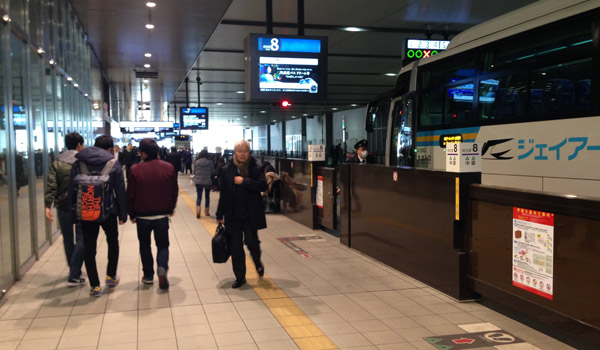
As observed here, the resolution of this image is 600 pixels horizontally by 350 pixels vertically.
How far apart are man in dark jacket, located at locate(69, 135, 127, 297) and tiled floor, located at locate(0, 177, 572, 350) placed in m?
0.30

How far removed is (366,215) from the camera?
7484mm

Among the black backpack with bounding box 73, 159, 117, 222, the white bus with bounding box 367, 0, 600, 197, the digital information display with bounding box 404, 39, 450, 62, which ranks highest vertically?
the digital information display with bounding box 404, 39, 450, 62

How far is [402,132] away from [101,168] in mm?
7014

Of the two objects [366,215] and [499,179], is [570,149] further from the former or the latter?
[366,215]

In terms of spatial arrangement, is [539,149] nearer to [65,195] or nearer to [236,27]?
[65,195]

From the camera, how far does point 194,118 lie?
23.8 m

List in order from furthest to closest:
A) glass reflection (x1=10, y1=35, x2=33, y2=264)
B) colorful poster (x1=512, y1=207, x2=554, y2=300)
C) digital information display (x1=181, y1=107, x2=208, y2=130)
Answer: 1. digital information display (x1=181, y1=107, x2=208, y2=130)
2. glass reflection (x1=10, y1=35, x2=33, y2=264)
3. colorful poster (x1=512, y1=207, x2=554, y2=300)

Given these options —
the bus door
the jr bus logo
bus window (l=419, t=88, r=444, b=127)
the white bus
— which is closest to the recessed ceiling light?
the bus door

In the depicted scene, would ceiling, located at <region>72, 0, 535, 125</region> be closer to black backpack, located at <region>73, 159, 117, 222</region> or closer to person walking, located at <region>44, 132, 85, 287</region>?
person walking, located at <region>44, 132, 85, 287</region>

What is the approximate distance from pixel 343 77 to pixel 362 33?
8.95 metres

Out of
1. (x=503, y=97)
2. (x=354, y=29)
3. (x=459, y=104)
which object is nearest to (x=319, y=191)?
(x=459, y=104)

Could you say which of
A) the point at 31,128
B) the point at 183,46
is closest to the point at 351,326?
the point at 31,128

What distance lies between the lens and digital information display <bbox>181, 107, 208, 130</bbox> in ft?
77.4

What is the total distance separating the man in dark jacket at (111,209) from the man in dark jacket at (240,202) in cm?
109
